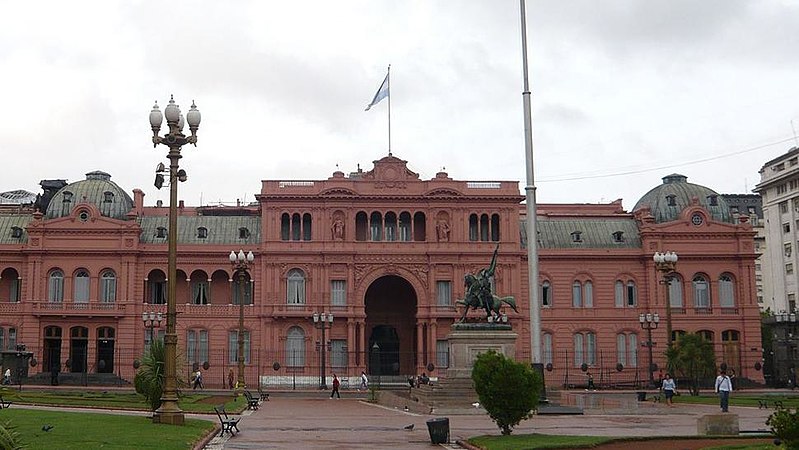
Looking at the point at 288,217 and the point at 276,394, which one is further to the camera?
the point at 288,217

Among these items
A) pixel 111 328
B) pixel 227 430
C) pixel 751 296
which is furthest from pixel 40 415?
pixel 751 296

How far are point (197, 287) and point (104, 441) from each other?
178 feet

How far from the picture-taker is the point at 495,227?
75.8m

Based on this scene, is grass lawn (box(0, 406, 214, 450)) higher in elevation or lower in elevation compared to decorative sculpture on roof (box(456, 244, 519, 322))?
lower

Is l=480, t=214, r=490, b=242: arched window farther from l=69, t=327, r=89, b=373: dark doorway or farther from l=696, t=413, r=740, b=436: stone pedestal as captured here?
l=696, t=413, r=740, b=436: stone pedestal

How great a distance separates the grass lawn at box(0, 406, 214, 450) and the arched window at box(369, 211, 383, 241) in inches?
1714

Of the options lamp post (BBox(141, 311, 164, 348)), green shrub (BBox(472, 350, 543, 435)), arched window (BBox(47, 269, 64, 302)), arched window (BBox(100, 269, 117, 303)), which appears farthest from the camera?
arched window (BBox(100, 269, 117, 303))

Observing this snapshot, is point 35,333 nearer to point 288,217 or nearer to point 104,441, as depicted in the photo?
point 288,217

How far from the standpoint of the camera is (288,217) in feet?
247

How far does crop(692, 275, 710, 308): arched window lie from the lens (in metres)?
77.0

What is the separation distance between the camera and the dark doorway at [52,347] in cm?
7250

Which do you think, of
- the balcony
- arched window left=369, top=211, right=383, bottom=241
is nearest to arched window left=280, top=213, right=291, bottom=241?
arched window left=369, top=211, right=383, bottom=241

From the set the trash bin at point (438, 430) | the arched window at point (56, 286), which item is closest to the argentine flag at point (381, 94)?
the arched window at point (56, 286)

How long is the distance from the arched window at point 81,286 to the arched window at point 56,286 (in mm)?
1020
